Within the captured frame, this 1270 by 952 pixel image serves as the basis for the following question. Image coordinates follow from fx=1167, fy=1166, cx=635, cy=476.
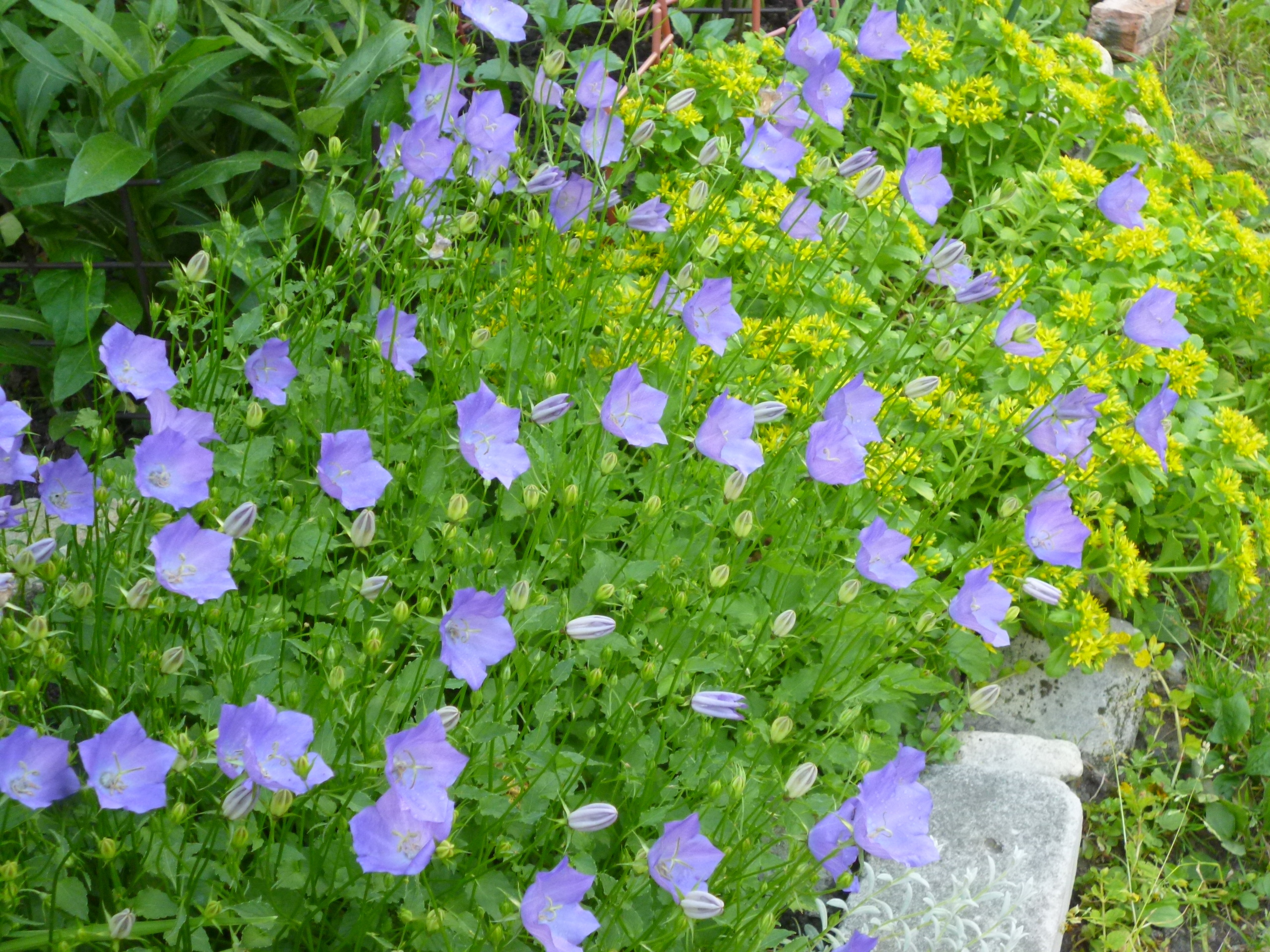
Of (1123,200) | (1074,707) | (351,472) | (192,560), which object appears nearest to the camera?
(192,560)

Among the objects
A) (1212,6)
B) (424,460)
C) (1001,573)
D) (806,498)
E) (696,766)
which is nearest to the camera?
(696,766)

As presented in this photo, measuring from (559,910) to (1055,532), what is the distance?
1.30 metres

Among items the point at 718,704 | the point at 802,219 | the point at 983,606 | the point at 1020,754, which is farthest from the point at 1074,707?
the point at 718,704

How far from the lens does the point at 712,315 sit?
2404 mm

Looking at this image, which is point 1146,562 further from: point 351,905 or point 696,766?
point 351,905

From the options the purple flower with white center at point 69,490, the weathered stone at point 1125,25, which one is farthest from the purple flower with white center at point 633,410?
the weathered stone at point 1125,25

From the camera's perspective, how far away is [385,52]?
290cm

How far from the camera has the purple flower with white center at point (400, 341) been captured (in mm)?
2385

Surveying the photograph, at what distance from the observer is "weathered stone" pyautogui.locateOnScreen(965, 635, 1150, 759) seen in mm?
2971

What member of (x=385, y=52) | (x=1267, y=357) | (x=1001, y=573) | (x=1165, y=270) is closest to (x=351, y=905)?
(x=1001, y=573)

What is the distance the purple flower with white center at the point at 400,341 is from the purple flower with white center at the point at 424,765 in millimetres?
1050

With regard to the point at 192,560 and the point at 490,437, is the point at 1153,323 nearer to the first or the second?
the point at 490,437

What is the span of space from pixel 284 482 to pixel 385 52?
1.27m

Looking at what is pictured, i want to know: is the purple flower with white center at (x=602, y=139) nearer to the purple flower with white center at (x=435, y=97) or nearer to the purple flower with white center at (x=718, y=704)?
the purple flower with white center at (x=435, y=97)
